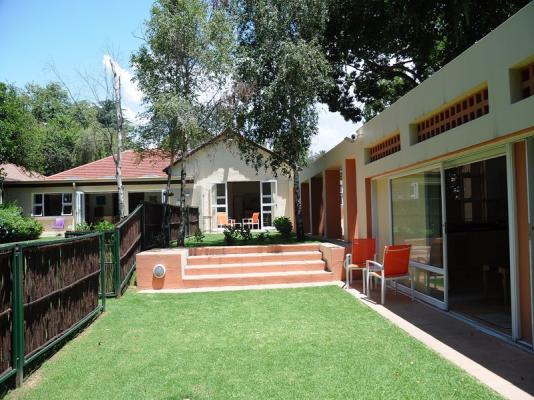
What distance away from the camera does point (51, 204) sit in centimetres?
2556

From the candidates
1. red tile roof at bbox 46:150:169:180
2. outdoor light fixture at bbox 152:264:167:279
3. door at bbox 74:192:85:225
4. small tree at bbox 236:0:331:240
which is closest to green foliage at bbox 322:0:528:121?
small tree at bbox 236:0:331:240

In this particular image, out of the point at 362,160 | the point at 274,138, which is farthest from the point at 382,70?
the point at 362,160

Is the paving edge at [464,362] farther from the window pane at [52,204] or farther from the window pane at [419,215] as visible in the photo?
the window pane at [52,204]

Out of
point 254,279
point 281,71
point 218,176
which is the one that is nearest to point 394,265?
point 254,279

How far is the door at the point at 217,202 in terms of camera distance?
22.3 m

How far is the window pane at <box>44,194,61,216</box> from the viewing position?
83.4 ft

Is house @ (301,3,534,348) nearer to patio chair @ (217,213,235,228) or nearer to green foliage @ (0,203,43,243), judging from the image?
patio chair @ (217,213,235,228)

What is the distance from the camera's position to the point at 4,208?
20.1m

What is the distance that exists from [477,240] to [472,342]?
10.2 ft

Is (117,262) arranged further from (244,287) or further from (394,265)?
(394,265)

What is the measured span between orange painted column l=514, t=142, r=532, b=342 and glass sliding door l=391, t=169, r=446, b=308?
185 cm

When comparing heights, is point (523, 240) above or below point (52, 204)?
below

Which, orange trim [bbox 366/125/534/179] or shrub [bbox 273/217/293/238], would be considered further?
shrub [bbox 273/217/293/238]

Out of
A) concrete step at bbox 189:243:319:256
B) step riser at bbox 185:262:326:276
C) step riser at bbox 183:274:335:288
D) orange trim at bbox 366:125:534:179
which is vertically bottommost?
step riser at bbox 183:274:335:288
